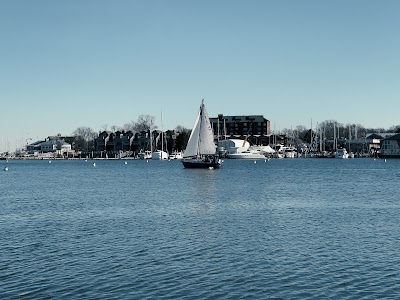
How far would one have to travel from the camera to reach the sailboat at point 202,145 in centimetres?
12381

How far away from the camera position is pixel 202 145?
126312 mm

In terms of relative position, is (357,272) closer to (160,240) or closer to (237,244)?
(237,244)

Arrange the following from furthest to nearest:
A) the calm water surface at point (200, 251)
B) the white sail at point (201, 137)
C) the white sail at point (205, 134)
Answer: the white sail at point (201, 137)
the white sail at point (205, 134)
the calm water surface at point (200, 251)

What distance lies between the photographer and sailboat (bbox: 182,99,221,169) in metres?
124

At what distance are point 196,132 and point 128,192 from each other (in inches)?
1890

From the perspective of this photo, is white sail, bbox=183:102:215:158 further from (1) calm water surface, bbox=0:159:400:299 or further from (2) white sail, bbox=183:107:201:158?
(1) calm water surface, bbox=0:159:400:299

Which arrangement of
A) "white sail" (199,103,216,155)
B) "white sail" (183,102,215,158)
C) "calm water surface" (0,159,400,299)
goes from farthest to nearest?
"white sail" (183,102,215,158) < "white sail" (199,103,216,155) < "calm water surface" (0,159,400,299)

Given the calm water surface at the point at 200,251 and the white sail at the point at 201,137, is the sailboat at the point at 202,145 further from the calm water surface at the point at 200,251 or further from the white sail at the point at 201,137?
the calm water surface at the point at 200,251

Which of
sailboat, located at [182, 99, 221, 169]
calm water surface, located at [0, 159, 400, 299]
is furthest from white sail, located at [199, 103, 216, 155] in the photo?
calm water surface, located at [0, 159, 400, 299]

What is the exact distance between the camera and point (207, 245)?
3534 centimetres

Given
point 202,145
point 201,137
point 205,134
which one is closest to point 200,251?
point 205,134

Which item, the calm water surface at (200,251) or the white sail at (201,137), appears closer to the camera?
the calm water surface at (200,251)

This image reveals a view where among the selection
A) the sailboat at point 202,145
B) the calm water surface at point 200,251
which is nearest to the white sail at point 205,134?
the sailboat at point 202,145

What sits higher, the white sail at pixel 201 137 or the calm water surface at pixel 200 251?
the white sail at pixel 201 137
